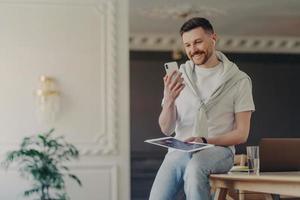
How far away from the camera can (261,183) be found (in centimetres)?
174

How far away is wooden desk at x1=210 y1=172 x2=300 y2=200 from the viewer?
154 centimetres

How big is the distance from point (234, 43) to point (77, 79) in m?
3.54

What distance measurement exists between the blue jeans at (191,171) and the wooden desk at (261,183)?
0.18 ft

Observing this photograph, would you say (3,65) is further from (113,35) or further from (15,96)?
(113,35)

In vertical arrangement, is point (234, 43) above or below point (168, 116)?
above

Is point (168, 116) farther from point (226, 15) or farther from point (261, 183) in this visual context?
point (226, 15)

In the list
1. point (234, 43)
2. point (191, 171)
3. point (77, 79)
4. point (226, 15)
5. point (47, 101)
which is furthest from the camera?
point (234, 43)

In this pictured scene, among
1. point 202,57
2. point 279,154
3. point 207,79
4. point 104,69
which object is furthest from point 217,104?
point 104,69

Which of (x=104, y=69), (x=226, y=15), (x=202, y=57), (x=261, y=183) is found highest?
(x=226, y=15)

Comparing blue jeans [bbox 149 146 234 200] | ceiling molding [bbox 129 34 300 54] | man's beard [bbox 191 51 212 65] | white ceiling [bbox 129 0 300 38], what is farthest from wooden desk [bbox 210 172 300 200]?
ceiling molding [bbox 129 34 300 54]

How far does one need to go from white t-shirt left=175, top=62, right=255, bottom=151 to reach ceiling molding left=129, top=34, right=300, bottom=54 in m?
4.44

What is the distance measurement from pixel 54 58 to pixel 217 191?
6.86ft

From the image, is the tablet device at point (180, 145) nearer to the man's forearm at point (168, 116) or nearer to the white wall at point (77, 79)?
the man's forearm at point (168, 116)

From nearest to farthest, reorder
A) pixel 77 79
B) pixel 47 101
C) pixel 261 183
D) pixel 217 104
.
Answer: pixel 261 183, pixel 217 104, pixel 47 101, pixel 77 79
